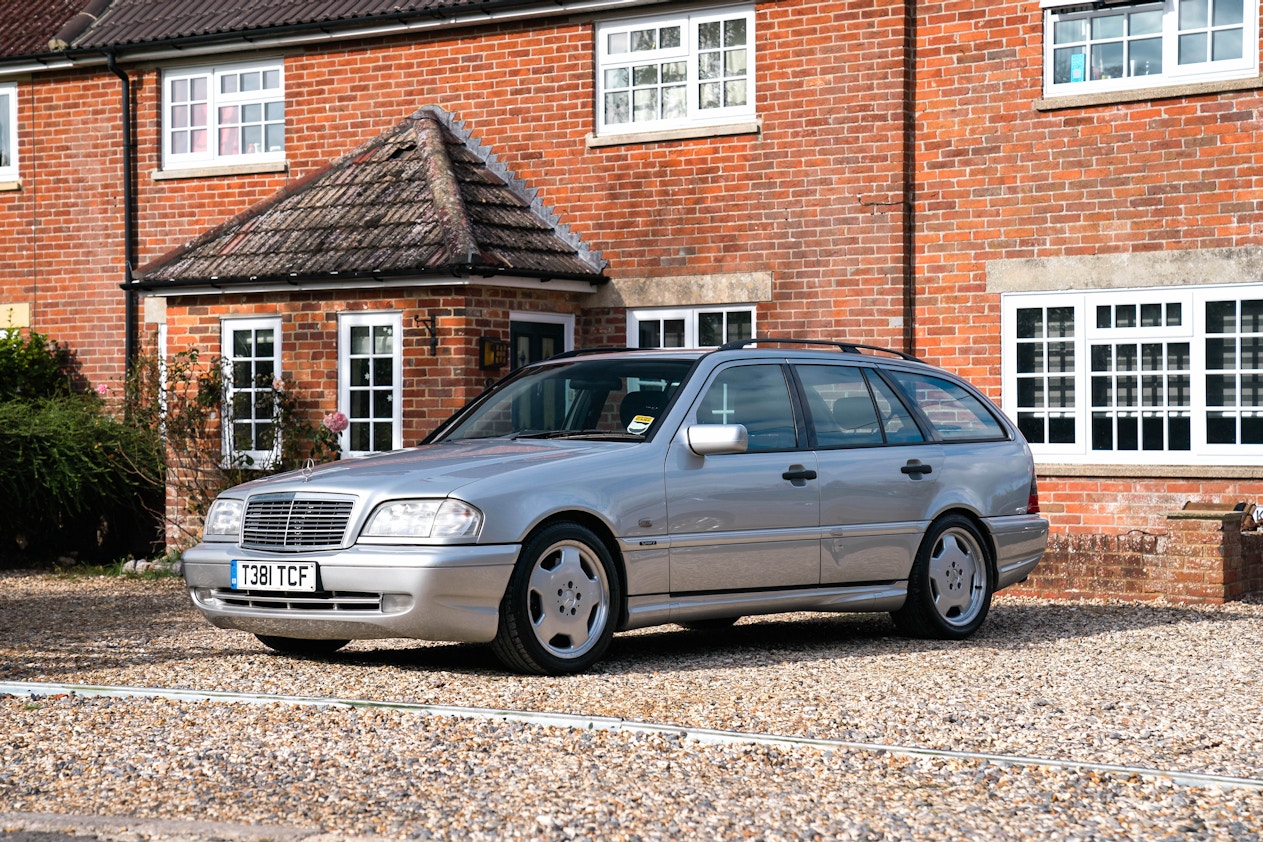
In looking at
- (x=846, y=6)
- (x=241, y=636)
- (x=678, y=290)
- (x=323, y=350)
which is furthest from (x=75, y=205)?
(x=241, y=636)

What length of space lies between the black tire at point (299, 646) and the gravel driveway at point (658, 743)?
0.11 m

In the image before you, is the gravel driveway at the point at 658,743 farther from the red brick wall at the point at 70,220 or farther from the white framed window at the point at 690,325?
the red brick wall at the point at 70,220

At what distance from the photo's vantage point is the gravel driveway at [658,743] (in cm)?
500

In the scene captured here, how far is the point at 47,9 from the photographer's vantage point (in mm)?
19812

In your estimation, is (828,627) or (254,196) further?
(254,196)

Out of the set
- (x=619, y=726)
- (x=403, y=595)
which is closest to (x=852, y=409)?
(x=403, y=595)

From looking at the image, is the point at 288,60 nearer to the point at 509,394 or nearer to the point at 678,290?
the point at 678,290

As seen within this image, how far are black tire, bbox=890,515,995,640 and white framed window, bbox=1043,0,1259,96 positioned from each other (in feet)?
18.8

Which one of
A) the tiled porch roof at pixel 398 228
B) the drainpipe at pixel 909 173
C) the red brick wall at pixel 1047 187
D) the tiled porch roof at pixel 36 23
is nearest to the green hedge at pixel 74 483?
the tiled porch roof at pixel 398 228

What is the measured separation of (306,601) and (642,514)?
1630 millimetres

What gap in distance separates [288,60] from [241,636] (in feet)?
30.6

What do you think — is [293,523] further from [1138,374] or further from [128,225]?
[128,225]

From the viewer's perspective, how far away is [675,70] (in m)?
15.7

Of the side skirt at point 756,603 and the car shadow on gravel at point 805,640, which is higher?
the side skirt at point 756,603
